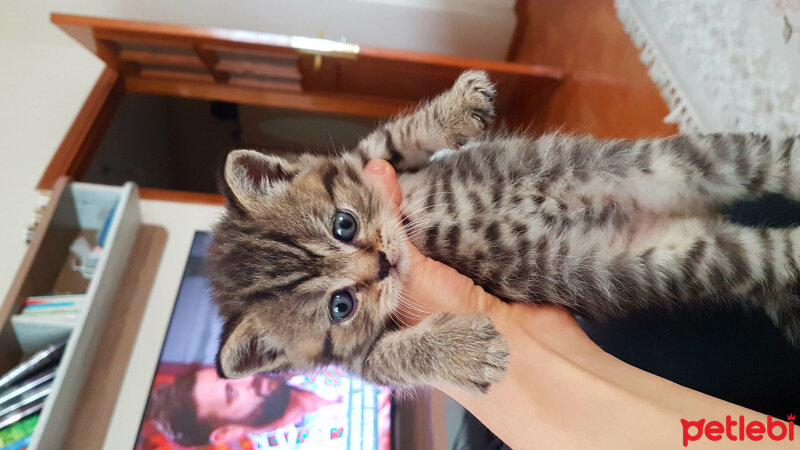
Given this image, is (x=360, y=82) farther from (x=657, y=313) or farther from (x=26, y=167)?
(x=657, y=313)

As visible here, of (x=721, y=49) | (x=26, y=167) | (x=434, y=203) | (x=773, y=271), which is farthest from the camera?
(x=26, y=167)

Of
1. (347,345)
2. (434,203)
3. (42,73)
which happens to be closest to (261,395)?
(347,345)

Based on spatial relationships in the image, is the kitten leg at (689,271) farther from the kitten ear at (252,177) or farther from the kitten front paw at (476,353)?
the kitten ear at (252,177)

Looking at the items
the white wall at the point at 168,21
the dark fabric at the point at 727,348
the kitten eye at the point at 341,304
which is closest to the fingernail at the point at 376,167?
the kitten eye at the point at 341,304

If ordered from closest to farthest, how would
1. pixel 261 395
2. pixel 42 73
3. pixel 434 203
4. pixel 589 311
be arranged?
1. pixel 589 311
2. pixel 434 203
3. pixel 261 395
4. pixel 42 73

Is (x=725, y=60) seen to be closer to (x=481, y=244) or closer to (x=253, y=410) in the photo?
(x=481, y=244)

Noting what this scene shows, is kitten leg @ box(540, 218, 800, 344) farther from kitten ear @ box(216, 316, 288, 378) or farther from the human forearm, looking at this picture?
kitten ear @ box(216, 316, 288, 378)

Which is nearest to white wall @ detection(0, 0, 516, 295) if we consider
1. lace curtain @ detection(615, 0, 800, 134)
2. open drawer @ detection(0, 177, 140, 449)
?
open drawer @ detection(0, 177, 140, 449)
